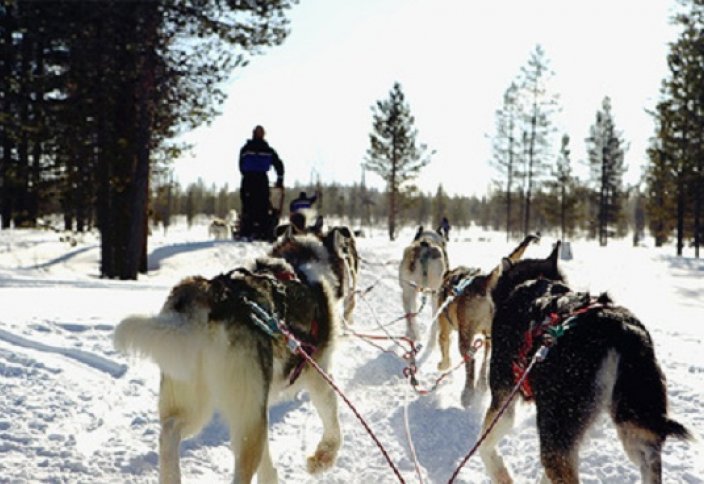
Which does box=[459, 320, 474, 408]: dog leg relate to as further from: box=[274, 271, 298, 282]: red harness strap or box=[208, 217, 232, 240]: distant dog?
box=[208, 217, 232, 240]: distant dog

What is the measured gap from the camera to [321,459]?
3.98m

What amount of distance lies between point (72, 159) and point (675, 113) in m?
24.9

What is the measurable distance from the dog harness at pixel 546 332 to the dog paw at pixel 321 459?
129 cm

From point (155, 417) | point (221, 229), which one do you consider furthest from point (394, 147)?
point (155, 417)

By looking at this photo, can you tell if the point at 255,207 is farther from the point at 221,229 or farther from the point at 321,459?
the point at 221,229

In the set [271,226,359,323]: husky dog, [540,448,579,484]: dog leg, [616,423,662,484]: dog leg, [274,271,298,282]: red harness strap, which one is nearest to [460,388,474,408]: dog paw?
[271,226,359,323]: husky dog

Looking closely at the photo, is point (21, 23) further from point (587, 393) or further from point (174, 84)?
point (587, 393)

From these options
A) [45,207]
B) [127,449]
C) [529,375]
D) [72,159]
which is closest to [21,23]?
[72,159]

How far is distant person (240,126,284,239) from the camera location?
14123mm

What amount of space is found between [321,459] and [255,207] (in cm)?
1215

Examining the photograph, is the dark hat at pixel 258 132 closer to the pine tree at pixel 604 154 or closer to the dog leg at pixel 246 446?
the dog leg at pixel 246 446

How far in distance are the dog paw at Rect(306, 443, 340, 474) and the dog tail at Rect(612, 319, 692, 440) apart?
6.30ft

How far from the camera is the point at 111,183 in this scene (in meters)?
13.4

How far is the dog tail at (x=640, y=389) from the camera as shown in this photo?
8.43 ft
